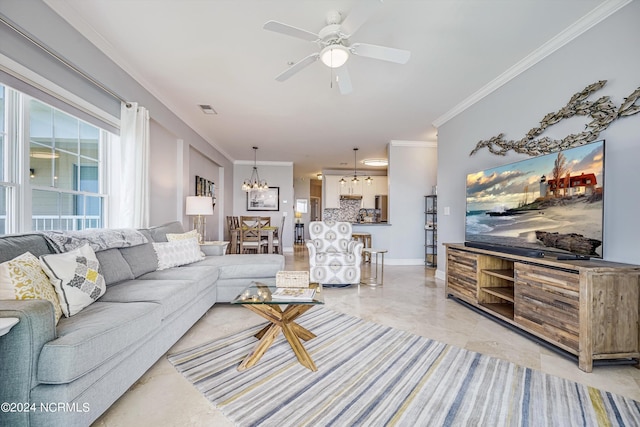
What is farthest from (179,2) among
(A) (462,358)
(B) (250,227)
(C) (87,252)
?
(B) (250,227)

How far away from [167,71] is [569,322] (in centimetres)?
436

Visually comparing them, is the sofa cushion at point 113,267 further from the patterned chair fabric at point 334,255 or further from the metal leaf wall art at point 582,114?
the metal leaf wall art at point 582,114

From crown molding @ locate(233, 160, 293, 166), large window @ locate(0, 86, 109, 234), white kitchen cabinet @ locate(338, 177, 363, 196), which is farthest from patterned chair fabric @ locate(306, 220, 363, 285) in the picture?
white kitchen cabinet @ locate(338, 177, 363, 196)

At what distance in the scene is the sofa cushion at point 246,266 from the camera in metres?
3.05

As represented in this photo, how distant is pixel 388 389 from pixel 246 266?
1970 millimetres

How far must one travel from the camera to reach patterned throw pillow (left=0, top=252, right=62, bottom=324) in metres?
1.31

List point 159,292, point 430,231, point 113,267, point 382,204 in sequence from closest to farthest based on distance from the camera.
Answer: point 159,292, point 113,267, point 430,231, point 382,204

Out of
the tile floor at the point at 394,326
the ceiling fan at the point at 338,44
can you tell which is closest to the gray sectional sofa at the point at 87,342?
the tile floor at the point at 394,326

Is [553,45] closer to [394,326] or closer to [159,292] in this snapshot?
[394,326]

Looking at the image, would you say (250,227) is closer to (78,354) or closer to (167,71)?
(167,71)

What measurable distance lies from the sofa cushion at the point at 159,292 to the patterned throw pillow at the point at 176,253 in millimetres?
530

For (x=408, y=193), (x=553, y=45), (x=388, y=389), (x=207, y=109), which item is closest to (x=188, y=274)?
(x=388, y=389)

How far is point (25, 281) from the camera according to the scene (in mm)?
1371

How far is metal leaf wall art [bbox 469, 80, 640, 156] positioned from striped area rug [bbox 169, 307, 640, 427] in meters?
1.92
